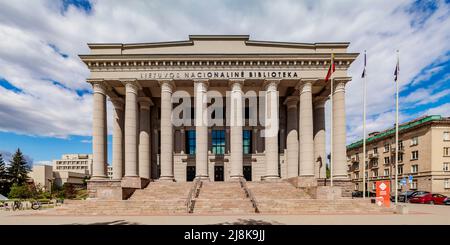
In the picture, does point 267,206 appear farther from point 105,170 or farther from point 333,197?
point 105,170

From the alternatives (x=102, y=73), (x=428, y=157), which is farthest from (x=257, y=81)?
(x=428, y=157)

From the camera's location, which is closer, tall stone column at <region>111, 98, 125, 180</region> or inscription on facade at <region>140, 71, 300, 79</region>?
inscription on facade at <region>140, 71, 300, 79</region>

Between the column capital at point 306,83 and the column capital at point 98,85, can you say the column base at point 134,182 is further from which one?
the column capital at point 306,83

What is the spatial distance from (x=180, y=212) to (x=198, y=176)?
11.3 meters

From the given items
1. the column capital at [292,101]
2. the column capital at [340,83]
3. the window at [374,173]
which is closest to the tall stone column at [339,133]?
the column capital at [340,83]

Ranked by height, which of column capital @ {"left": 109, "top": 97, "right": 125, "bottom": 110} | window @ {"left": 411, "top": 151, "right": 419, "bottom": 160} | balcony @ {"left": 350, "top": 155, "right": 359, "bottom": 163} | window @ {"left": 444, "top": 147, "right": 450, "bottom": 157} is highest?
column capital @ {"left": 109, "top": 97, "right": 125, "bottom": 110}

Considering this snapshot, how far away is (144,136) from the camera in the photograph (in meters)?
38.2

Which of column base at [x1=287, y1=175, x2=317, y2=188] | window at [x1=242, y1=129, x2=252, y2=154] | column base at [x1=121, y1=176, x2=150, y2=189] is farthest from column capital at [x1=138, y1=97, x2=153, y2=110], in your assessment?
column base at [x1=287, y1=175, x2=317, y2=188]

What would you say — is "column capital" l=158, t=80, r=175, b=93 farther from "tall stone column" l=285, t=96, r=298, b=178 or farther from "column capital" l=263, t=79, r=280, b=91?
"tall stone column" l=285, t=96, r=298, b=178

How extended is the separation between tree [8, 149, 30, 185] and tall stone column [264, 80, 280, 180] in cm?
8877

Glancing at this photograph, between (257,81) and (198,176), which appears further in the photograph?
(257,81)

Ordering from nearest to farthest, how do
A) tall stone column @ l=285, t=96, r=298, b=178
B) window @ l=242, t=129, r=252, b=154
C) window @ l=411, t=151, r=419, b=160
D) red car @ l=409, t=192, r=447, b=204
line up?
1. red car @ l=409, t=192, r=447, b=204
2. tall stone column @ l=285, t=96, r=298, b=178
3. window @ l=242, t=129, r=252, b=154
4. window @ l=411, t=151, r=419, b=160

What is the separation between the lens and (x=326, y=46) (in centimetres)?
3428

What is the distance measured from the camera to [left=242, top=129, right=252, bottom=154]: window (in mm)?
40094
